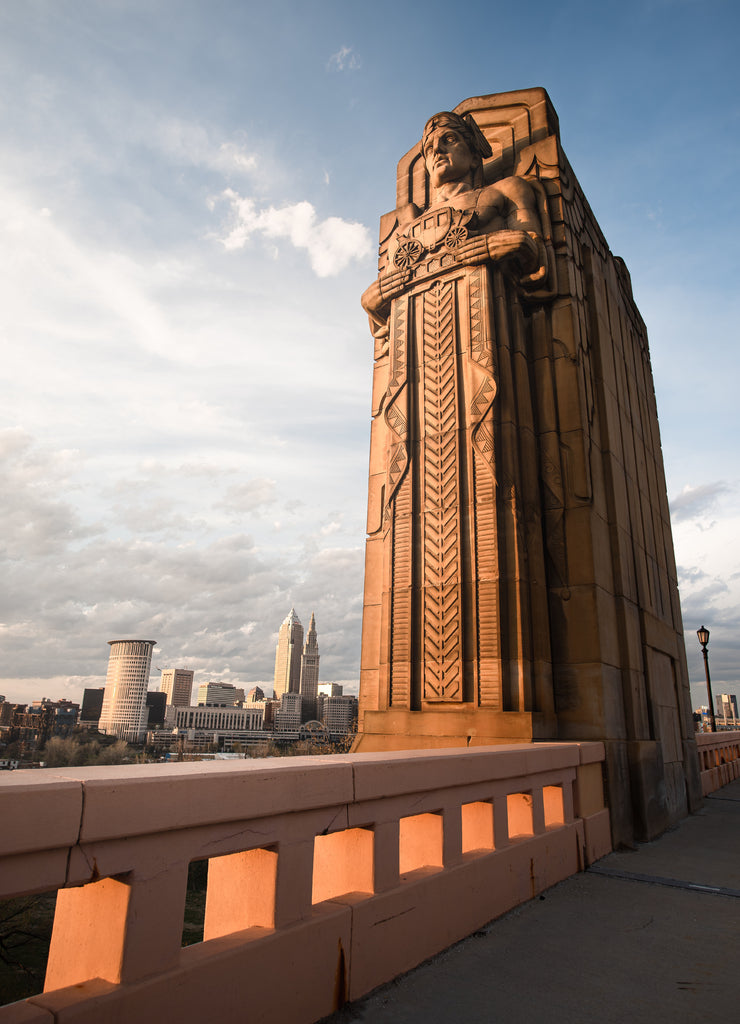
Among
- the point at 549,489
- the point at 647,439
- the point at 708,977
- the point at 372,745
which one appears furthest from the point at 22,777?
the point at 647,439

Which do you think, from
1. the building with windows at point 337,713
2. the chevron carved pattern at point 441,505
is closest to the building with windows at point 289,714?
the building with windows at point 337,713

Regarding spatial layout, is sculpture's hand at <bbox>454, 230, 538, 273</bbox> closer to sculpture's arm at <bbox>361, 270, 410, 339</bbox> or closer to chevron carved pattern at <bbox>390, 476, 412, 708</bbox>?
sculpture's arm at <bbox>361, 270, 410, 339</bbox>

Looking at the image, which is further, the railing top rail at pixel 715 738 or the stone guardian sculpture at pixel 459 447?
the railing top rail at pixel 715 738

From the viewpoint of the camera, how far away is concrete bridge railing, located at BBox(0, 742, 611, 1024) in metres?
2.37

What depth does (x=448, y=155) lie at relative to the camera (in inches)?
465

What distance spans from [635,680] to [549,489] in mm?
3368

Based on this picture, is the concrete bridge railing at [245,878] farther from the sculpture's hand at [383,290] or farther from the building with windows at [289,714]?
the building with windows at [289,714]

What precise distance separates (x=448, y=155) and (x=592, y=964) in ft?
41.1

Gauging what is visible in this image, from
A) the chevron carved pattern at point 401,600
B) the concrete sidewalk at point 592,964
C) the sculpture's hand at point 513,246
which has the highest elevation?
the sculpture's hand at point 513,246

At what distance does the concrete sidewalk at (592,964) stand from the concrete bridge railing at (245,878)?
0.69ft

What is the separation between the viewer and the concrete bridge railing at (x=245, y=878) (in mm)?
2371

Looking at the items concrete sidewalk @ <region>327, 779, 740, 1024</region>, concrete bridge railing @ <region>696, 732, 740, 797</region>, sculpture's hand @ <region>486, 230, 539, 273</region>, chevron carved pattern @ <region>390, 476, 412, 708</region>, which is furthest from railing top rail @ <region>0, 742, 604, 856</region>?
concrete bridge railing @ <region>696, 732, 740, 797</region>

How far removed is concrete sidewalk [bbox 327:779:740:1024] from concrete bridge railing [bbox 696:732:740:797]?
9854 mm

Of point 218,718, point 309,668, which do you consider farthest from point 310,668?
point 218,718
